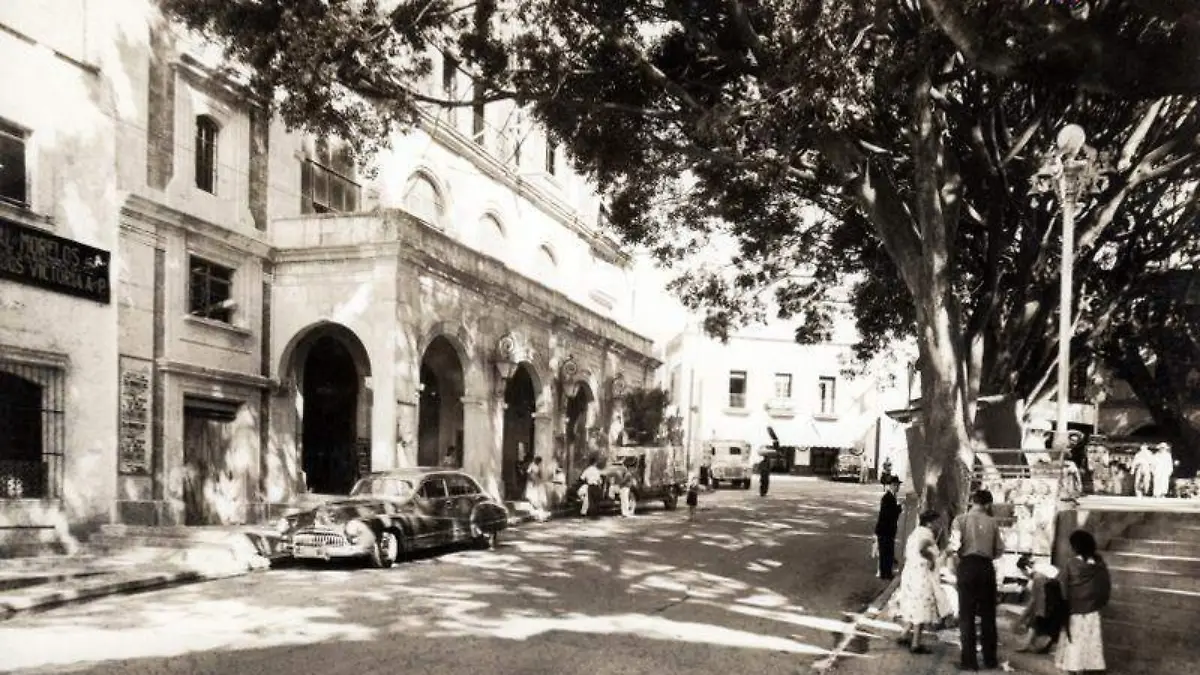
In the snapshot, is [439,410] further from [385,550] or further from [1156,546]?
[1156,546]

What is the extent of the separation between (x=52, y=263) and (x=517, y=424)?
16936mm

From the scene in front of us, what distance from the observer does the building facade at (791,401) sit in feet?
173

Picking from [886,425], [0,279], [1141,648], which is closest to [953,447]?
[1141,648]

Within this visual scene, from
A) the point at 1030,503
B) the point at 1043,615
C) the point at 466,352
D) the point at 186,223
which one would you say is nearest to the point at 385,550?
the point at 186,223

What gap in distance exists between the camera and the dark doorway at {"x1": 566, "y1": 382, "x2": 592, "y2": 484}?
3045 cm

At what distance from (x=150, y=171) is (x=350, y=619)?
33.1 ft

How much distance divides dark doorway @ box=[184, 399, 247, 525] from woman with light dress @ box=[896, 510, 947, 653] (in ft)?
41.9

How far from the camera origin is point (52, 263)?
13.3 metres

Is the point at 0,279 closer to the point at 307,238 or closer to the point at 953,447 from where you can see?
the point at 307,238

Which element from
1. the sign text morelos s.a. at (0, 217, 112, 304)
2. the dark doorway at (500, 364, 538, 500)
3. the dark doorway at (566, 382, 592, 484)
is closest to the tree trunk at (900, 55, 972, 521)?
the sign text morelos s.a. at (0, 217, 112, 304)

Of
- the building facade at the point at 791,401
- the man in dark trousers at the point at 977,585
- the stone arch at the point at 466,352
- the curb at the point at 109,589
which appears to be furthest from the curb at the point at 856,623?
the building facade at the point at 791,401

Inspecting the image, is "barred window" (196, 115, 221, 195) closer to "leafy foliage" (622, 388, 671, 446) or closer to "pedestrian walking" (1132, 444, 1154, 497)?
"leafy foliage" (622, 388, 671, 446)

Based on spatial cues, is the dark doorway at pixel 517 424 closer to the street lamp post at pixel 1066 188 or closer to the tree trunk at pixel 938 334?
the tree trunk at pixel 938 334

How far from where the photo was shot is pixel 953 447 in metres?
11.3
